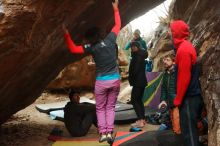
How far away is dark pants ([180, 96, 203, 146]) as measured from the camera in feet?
17.1

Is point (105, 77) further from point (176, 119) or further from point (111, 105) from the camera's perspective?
point (176, 119)

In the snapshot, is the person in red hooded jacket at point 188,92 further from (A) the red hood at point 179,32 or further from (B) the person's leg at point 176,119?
(B) the person's leg at point 176,119

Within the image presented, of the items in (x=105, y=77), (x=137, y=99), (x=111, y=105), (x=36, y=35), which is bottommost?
(x=137, y=99)

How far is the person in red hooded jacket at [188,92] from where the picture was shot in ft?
16.8

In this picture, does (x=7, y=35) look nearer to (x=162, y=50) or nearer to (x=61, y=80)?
(x=61, y=80)

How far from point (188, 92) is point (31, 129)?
522 centimetres

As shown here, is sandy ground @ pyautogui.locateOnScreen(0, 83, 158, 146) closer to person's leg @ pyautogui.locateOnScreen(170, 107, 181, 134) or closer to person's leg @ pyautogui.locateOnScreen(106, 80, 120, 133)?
person's leg @ pyautogui.locateOnScreen(106, 80, 120, 133)

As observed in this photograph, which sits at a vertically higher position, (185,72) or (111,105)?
(185,72)

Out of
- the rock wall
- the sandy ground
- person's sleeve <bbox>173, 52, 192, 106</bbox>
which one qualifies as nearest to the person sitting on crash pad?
the sandy ground

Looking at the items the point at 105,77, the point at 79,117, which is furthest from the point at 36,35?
the point at 79,117

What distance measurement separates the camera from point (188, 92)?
524 centimetres

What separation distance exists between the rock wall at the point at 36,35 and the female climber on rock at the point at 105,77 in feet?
1.42

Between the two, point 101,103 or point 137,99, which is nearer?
point 101,103

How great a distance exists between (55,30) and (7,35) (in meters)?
1.05
